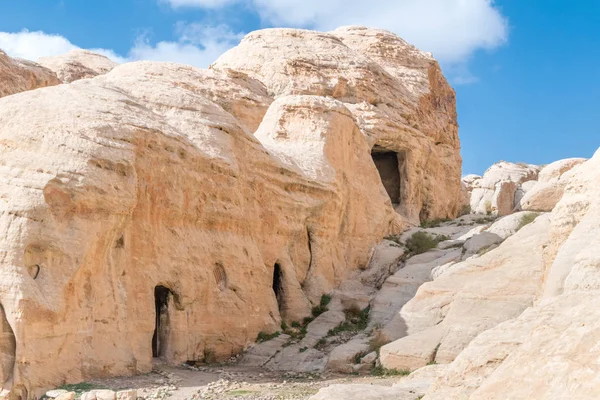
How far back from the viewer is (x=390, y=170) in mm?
36781

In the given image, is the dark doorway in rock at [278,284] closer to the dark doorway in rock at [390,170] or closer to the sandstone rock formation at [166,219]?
the sandstone rock formation at [166,219]

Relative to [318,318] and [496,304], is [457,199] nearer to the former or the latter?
→ [318,318]

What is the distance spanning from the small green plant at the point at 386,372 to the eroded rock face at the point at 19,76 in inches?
840

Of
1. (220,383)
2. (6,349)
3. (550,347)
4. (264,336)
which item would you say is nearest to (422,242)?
(264,336)

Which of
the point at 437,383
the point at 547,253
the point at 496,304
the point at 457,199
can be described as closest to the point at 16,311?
the point at 437,383

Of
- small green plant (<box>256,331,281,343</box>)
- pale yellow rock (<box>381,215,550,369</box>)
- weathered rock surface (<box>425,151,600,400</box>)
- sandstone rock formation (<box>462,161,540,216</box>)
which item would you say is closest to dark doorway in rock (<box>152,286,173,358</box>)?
small green plant (<box>256,331,281,343</box>)

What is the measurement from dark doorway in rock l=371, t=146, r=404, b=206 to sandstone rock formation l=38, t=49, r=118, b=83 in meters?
17.8

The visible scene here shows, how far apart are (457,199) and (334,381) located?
24603 millimetres

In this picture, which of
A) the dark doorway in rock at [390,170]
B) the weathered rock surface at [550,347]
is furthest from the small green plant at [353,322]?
the dark doorway in rock at [390,170]

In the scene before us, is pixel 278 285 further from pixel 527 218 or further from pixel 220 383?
pixel 527 218

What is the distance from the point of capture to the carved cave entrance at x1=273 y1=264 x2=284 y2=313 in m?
22.7

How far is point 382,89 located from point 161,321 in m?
20.6

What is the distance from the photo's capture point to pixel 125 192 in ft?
53.0

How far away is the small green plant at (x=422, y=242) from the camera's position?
27.2m
